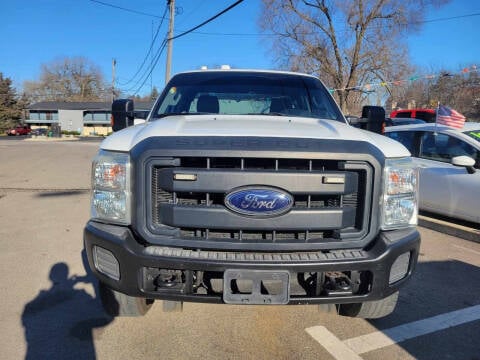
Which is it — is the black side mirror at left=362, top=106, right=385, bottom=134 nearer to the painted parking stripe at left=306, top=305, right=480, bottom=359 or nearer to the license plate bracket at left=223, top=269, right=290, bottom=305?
the painted parking stripe at left=306, top=305, right=480, bottom=359

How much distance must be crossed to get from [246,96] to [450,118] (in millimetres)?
3780

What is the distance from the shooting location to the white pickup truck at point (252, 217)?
2240mm

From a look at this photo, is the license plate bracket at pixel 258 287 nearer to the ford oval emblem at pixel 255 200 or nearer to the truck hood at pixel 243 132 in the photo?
the ford oval emblem at pixel 255 200

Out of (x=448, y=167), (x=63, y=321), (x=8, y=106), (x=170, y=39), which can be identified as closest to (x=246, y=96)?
(x=63, y=321)

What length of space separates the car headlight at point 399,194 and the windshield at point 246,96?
4.06 feet

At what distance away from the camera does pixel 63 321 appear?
10.3ft

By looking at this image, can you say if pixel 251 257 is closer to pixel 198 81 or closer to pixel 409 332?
pixel 409 332

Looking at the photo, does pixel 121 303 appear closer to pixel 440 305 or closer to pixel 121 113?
pixel 121 113

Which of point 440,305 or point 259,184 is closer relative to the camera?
point 259,184

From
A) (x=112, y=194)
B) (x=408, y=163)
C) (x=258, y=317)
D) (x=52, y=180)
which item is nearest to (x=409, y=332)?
(x=258, y=317)

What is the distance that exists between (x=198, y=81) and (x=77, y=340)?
252 centimetres

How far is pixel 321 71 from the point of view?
87.7 ft

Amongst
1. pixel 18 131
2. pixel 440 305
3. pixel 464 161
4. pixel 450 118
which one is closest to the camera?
pixel 440 305

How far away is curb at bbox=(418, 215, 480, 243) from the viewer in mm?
5535
